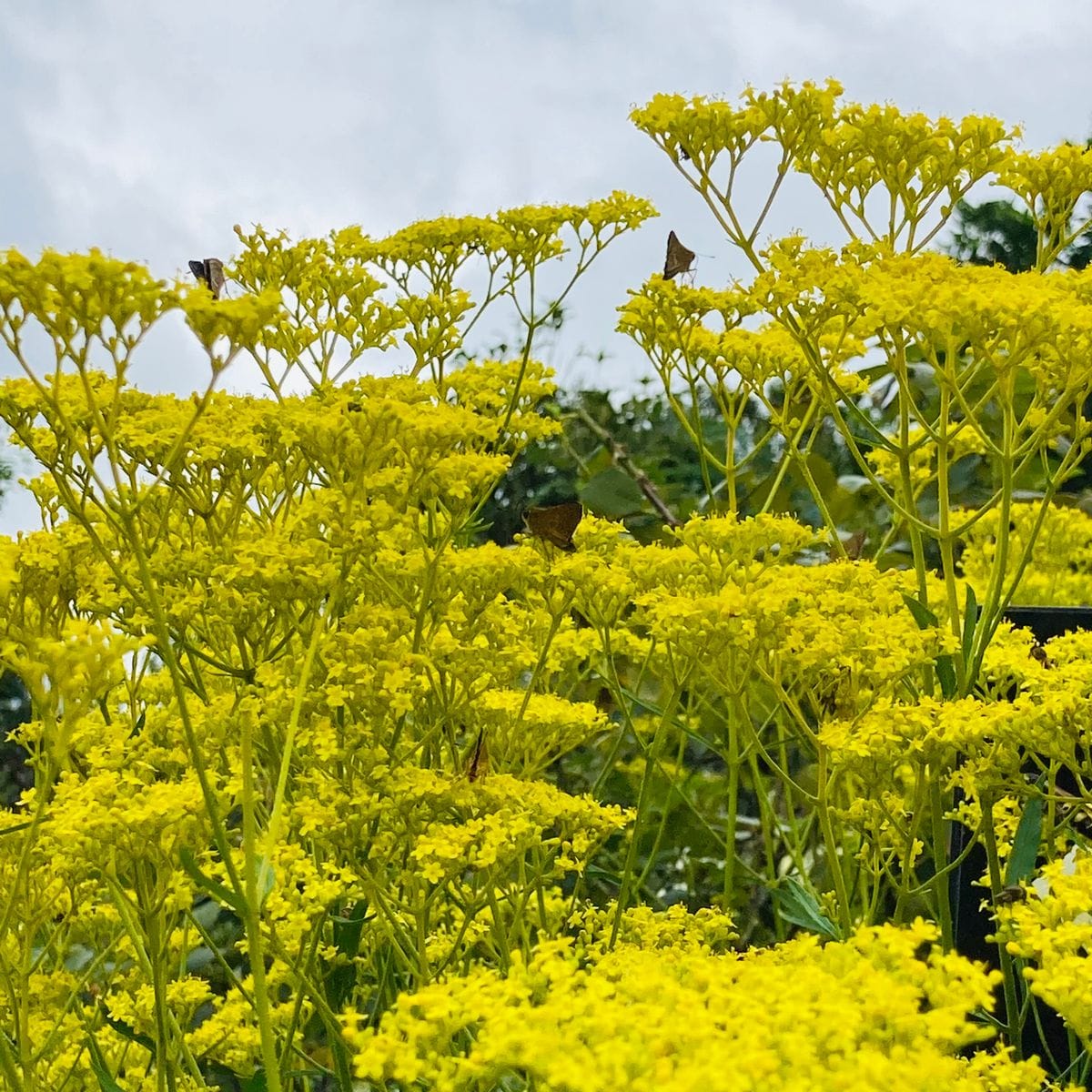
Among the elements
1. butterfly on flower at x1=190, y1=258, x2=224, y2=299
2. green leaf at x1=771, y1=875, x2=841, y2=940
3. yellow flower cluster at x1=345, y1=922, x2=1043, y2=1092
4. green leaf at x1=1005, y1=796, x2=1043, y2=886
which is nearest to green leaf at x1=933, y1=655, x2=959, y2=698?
green leaf at x1=1005, y1=796, x2=1043, y2=886

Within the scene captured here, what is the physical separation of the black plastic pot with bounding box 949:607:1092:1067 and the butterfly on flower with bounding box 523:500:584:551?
562 mm

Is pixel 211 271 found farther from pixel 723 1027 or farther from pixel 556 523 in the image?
pixel 723 1027

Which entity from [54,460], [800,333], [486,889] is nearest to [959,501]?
[800,333]

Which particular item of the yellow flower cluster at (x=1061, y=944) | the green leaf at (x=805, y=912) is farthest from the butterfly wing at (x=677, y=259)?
the yellow flower cluster at (x=1061, y=944)

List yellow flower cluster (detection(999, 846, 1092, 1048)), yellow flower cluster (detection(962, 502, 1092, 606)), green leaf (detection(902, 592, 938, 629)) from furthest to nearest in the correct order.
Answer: yellow flower cluster (detection(962, 502, 1092, 606)), green leaf (detection(902, 592, 938, 629)), yellow flower cluster (detection(999, 846, 1092, 1048))

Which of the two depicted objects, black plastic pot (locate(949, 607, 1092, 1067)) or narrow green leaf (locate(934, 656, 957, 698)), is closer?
narrow green leaf (locate(934, 656, 957, 698))

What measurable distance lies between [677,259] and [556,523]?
51cm

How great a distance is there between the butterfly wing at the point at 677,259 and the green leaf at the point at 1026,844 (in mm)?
822

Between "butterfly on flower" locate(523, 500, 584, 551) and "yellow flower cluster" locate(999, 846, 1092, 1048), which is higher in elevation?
"butterfly on flower" locate(523, 500, 584, 551)

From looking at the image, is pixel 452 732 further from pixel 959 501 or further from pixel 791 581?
pixel 959 501

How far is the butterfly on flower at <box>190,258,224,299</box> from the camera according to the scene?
1277 millimetres

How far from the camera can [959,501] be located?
8.43 ft

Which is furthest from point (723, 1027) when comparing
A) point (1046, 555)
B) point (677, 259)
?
point (1046, 555)

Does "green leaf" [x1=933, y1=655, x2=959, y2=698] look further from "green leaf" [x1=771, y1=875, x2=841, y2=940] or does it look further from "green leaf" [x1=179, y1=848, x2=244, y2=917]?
"green leaf" [x1=179, y1=848, x2=244, y2=917]
